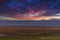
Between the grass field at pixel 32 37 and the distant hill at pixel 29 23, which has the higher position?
the distant hill at pixel 29 23

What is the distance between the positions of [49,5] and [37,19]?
13cm

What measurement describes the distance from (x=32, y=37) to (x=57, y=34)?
6.9 inches

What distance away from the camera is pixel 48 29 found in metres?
1.24

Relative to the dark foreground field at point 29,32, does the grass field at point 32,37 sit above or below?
below

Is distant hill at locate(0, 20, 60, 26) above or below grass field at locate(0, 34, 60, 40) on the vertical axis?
above

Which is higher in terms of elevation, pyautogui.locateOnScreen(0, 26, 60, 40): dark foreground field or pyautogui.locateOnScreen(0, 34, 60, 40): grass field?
pyautogui.locateOnScreen(0, 26, 60, 40): dark foreground field

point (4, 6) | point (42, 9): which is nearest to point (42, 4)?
point (42, 9)

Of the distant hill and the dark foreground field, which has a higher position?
the distant hill

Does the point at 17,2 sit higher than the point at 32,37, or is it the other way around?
the point at 17,2

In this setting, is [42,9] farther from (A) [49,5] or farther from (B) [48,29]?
(B) [48,29]

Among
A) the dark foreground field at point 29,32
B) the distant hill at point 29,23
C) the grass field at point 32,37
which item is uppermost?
the distant hill at point 29,23

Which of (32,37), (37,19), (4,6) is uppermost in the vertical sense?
(4,6)

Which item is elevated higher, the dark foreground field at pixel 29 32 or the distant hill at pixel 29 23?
the distant hill at pixel 29 23

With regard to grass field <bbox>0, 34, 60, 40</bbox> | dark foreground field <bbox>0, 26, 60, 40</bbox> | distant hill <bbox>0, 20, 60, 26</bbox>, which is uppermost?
distant hill <bbox>0, 20, 60, 26</bbox>
